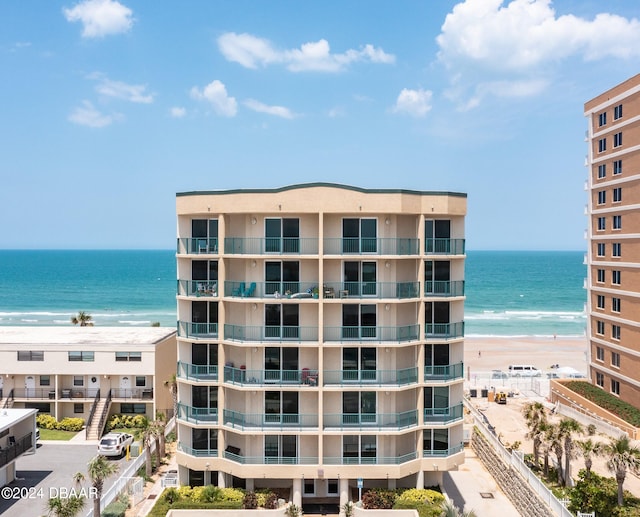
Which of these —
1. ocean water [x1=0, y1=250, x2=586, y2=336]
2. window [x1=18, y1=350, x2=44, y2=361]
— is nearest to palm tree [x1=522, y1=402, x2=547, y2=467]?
window [x1=18, y1=350, x2=44, y2=361]

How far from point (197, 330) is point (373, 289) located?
1047cm

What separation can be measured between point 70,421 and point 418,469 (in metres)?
28.5

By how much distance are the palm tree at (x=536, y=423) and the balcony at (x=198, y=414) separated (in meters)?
19.3

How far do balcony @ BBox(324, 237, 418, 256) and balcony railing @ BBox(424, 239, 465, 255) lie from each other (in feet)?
3.72

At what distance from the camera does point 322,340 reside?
97.8 ft

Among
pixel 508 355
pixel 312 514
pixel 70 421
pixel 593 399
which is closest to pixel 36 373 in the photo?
pixel 70 421

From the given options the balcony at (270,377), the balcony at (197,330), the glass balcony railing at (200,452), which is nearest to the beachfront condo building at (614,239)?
the balcony at (270,377)

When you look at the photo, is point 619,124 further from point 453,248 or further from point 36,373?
point 36,373

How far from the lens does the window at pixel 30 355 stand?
145ft

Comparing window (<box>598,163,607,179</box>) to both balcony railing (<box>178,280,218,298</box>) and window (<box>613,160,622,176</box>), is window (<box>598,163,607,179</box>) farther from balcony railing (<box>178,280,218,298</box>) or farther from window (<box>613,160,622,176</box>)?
balcony railing (<box>178,280,218,298</box>)

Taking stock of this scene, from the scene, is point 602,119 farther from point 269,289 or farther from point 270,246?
point 269,289

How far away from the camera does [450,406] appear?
31.9m

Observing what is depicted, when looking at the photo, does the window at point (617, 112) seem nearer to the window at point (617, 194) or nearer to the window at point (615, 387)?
the window at point (617, 194)

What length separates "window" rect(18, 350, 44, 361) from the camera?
4406 centimetres
